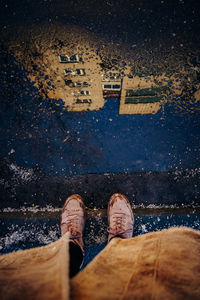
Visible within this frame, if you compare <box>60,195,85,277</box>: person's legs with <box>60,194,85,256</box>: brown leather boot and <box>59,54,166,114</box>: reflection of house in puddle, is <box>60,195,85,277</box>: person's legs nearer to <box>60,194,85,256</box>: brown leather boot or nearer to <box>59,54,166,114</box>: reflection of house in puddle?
<box>60,194,85,256</box>: brown leather boot

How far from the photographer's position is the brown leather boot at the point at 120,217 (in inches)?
71.8

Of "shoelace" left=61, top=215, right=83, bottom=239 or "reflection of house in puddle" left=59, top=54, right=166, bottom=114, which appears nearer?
"shoelace" left=61, top=215, right=83, bottom=239

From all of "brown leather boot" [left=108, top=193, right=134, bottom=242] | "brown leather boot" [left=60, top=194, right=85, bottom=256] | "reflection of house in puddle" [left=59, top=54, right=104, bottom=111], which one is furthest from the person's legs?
"reflection of house in puddle" [left=59, top=54, right=104, bottom=111]

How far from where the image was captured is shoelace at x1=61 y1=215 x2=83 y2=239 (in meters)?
1.80

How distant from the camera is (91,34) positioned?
1.96 metres

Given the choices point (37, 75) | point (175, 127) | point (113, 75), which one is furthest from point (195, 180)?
point (37, 75)

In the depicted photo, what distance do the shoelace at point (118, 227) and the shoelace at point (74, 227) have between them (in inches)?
14.1

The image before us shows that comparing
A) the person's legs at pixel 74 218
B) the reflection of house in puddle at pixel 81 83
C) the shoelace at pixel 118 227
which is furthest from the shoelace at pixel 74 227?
the reflection of house in puddle at pixel 81 83

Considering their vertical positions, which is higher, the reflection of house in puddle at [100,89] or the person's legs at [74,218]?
the reflection of house in puddle at [100,89]

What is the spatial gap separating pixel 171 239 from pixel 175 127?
4.35 ft

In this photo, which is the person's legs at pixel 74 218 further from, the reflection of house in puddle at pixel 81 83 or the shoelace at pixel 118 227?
the reflection of house in puddle at pixel 81 83

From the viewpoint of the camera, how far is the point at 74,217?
1.86 meters

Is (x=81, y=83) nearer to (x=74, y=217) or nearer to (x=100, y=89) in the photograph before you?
(x=100, y=89)

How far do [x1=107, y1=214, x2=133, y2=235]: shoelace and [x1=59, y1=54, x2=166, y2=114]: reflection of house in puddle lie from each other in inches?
51.0
